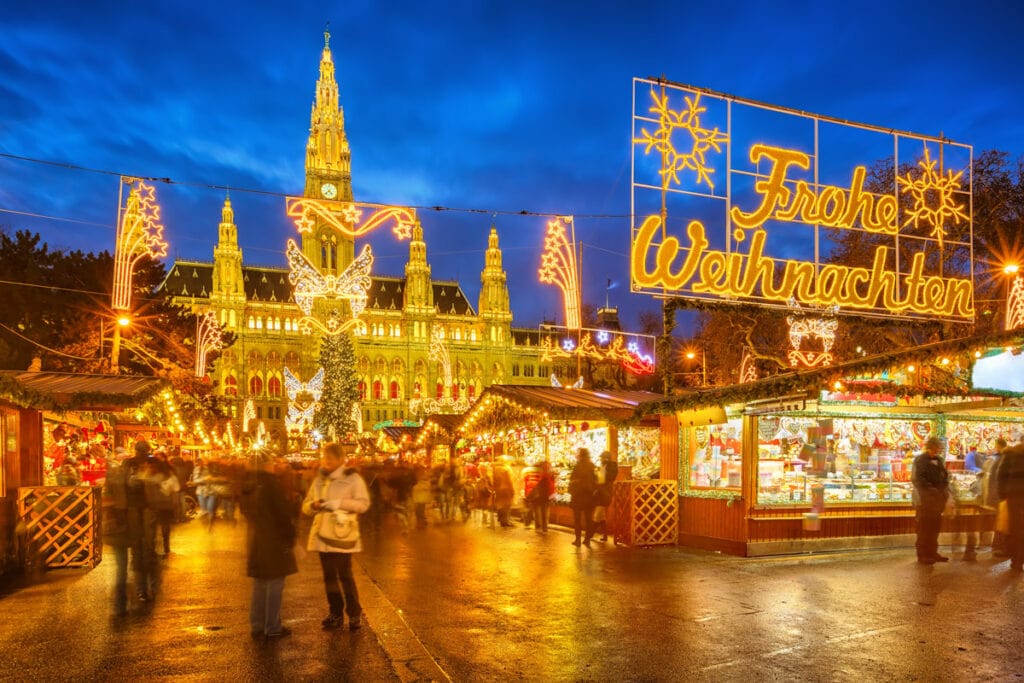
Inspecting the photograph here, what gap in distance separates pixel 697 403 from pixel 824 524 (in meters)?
2.65

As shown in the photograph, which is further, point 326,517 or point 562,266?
point 562,266

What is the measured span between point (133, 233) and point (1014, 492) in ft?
46.8

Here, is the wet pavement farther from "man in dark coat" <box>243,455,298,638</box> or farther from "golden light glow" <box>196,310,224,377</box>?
"golden light glow" <box>196,310,224,377</box>

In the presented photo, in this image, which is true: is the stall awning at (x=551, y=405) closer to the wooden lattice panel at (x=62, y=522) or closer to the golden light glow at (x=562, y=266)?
the golden light glow at (x=562, y=266)

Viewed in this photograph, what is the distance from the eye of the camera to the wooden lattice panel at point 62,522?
1022 cm

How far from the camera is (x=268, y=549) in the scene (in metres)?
6.52

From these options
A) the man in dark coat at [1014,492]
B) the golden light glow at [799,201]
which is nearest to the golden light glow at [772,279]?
the golden light glow at [799,201]

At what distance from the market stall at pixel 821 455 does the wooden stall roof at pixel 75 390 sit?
25.9 ft

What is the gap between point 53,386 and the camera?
11.5 metres

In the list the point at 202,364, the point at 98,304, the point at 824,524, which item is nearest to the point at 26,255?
the point at 98,304

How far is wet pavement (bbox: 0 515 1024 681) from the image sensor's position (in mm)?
5668

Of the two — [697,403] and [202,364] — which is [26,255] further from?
[697,403]

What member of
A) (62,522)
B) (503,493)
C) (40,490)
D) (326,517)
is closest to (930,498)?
Result: (326,517)

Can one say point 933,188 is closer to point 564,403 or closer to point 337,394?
point 564,403
